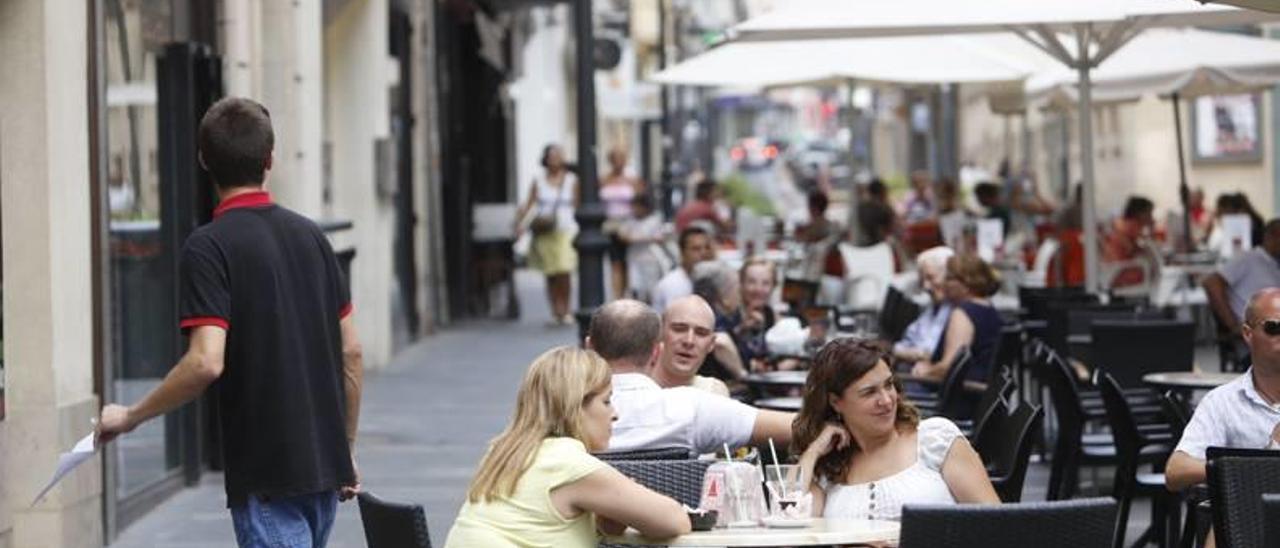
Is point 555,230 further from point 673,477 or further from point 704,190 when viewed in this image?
point 673,477

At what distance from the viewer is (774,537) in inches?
254

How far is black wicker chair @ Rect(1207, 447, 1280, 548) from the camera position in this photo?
22.6ft

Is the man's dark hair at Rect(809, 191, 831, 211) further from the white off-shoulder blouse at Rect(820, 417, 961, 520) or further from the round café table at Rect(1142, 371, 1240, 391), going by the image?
the white off-shoulder blouse at Rect(820, 417, 961, 520)

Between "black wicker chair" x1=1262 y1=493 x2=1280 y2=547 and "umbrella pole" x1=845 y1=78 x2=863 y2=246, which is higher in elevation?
"umbrella pole" x1=845 y1=78 x2=863 y2=246

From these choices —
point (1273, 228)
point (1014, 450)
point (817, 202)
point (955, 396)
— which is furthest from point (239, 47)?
point (817, 202)

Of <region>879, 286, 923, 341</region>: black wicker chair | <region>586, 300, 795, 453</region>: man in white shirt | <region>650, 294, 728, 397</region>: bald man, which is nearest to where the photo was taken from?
<region>586, 300, 795, 453</region>: man in white shirt

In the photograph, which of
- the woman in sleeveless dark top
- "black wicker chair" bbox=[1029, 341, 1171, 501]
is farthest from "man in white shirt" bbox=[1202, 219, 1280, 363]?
"black wicker chair" bbox=[1029, 341, 1171, 501]

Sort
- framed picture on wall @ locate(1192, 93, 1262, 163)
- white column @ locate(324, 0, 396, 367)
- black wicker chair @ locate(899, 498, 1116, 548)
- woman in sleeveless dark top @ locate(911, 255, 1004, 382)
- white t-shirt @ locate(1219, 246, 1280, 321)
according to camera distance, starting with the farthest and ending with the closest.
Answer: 1. framed picture on wall @ locate(1192, 93, 1262, 163)
2. white column @ locate(324, 0, 396, 367)
3. white t-shirt @ locate(1219, 246, 1280, 321)
4. woman in sleeveless dark top @ locate(911, 255, 1004, 382)
5. black wicker chair @ locate(899, 498, 1116, 548)

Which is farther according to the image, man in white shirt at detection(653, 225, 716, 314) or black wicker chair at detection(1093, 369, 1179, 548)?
man in white shirt at detection(653, 225, 716, 314)

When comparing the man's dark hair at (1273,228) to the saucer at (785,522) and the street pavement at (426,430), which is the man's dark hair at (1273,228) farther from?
the saucer at (785,522)

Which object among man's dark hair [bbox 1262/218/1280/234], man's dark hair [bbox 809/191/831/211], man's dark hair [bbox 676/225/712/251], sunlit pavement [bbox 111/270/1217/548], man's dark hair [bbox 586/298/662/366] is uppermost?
man's dark hair [bbox 809/191/831/211]

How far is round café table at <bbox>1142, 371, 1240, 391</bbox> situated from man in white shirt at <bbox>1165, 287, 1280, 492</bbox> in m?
3.17

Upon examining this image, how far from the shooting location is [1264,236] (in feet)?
52.2

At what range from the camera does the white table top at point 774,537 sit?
643 cm
